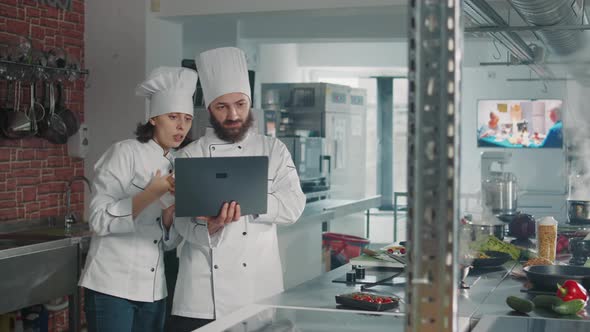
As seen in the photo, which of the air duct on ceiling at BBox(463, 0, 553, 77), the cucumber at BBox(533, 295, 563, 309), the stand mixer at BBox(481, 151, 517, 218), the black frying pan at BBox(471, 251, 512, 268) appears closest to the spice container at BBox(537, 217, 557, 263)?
the black frying pan at BBox(471, 251, 512, 268)

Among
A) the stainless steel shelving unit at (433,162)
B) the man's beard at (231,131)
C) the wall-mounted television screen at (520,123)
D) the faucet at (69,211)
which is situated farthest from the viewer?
the wall-mounted television screen at (520,123)

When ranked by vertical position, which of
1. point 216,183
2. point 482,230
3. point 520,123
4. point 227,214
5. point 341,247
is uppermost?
point 520,123

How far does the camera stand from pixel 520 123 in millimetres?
9695

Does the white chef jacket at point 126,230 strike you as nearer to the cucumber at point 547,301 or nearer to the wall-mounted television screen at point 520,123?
the cucumber at point 547,301

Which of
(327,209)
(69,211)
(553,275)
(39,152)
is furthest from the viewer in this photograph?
(327,209)

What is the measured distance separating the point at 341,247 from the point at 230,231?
4256 millimetres

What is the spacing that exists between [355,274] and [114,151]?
1.09 metres

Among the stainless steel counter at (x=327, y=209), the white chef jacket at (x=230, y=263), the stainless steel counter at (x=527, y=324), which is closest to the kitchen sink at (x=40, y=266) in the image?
the white chef jacket at (x=230, y=263)

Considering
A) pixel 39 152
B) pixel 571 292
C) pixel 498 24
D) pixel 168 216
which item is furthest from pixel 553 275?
pixel 39 152

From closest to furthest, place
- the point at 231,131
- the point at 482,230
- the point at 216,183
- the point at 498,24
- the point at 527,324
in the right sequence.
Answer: the point at 527,324 → the point at 216,183 → the point at 231,131 → the point at 498,24 → the point at 482,230

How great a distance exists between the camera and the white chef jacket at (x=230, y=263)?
9.51ft

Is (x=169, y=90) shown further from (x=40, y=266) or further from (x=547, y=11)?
(x=547, y=11)

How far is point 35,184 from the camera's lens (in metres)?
4.77

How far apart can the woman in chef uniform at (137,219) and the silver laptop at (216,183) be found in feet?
1.10
